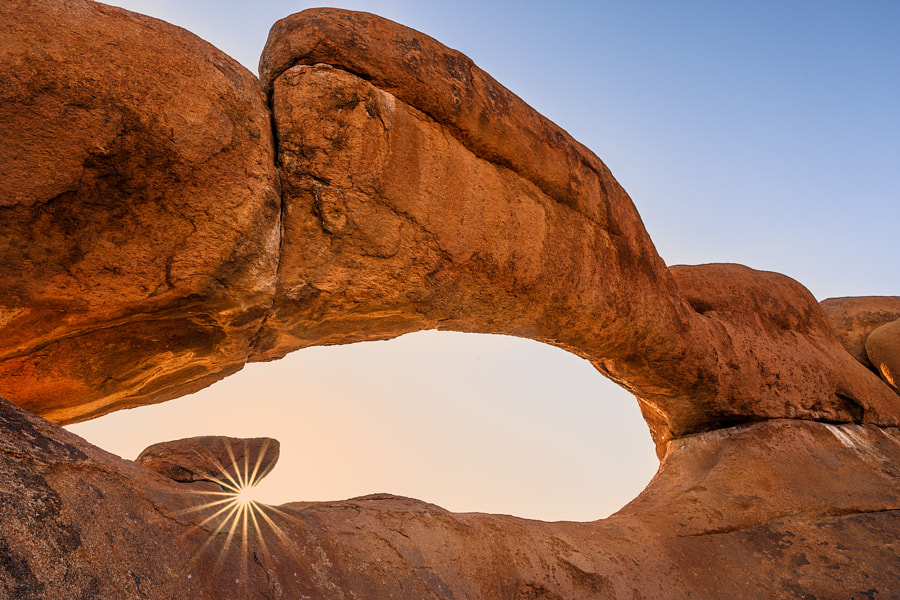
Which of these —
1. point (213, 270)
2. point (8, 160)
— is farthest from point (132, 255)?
point (8, 160)

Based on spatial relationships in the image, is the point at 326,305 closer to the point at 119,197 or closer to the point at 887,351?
the point at 119,197

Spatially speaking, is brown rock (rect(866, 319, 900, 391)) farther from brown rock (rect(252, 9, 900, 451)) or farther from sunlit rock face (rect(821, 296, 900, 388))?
brown rock (rect(252, 9, 900, 451))

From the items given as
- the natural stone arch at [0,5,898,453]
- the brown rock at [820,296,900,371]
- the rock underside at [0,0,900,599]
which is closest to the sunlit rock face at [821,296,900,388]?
the brown rock at [820,296,900,371]

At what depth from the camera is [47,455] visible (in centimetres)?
159

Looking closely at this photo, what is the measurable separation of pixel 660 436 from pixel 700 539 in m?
1.66

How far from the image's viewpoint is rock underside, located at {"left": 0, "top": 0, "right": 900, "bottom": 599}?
1952 millimetres

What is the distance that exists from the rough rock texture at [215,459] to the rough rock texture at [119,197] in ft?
1.80

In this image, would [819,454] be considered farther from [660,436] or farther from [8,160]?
[8,160]

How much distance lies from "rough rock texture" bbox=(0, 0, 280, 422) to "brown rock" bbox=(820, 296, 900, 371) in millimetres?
7294

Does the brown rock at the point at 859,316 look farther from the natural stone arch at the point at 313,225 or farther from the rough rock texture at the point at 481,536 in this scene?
the natural stone arch at the point at 313,225

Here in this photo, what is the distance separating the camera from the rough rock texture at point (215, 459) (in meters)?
2.95

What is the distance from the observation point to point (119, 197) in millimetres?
2207

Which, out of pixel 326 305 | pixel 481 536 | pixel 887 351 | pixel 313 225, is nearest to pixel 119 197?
pixel 313 225

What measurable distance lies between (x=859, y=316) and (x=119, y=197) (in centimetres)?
838
